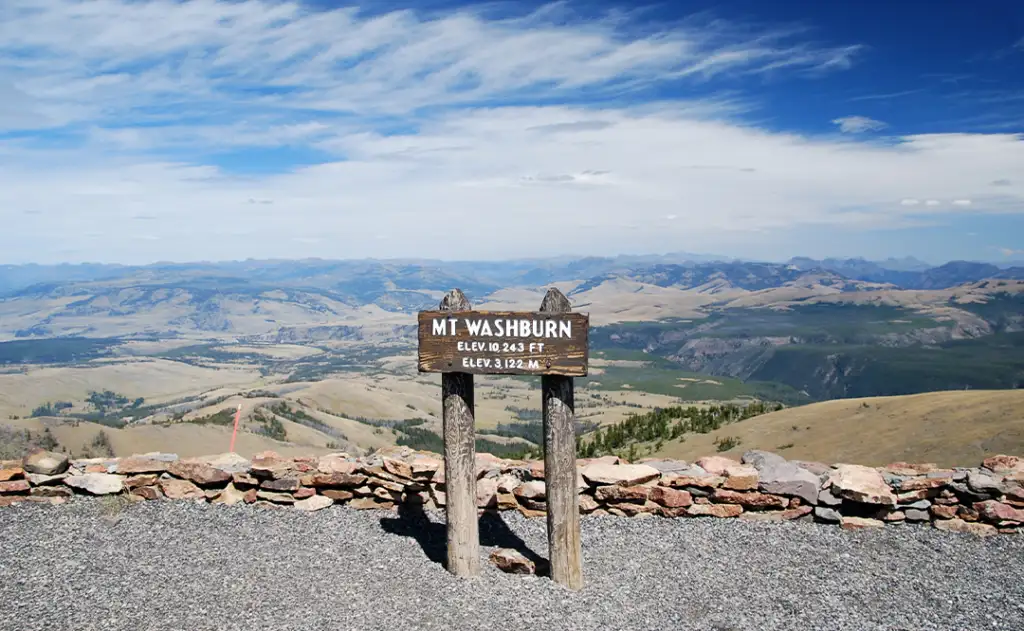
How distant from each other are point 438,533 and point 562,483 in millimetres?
3030

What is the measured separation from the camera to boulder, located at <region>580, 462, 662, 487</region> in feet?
40.5

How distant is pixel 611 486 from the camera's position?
12367mm

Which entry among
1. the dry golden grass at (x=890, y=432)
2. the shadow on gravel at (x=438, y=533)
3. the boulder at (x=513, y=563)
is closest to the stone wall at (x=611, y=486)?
the shadow on gravel at (x=438, y=533)

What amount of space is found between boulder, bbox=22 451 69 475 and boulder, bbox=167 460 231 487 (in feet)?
6.15

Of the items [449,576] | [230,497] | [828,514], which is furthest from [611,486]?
[230,497]

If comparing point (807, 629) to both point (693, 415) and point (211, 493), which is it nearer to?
point (211, 493)

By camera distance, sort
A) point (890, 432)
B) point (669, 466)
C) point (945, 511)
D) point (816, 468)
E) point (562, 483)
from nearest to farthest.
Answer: point (562, 483) < point (945, 511) < point (816, 468) < point (669, 466) < point (890, 432)

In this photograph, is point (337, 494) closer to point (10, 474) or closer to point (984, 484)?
point (10, 474)

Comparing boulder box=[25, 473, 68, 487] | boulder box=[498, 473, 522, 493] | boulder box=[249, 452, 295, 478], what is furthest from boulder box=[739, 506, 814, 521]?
boulder box=[25, 473, 68, 487]

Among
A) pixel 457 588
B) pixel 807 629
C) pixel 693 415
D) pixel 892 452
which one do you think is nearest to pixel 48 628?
pixel 457 588

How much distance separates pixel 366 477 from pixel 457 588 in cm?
355

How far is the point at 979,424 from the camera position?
22141 mm

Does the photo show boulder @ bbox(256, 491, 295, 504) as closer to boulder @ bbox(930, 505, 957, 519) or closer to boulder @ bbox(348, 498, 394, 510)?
boulder @ bbox(348, 498, 394, 510)

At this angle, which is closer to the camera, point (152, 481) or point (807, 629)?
point (807, 629)
